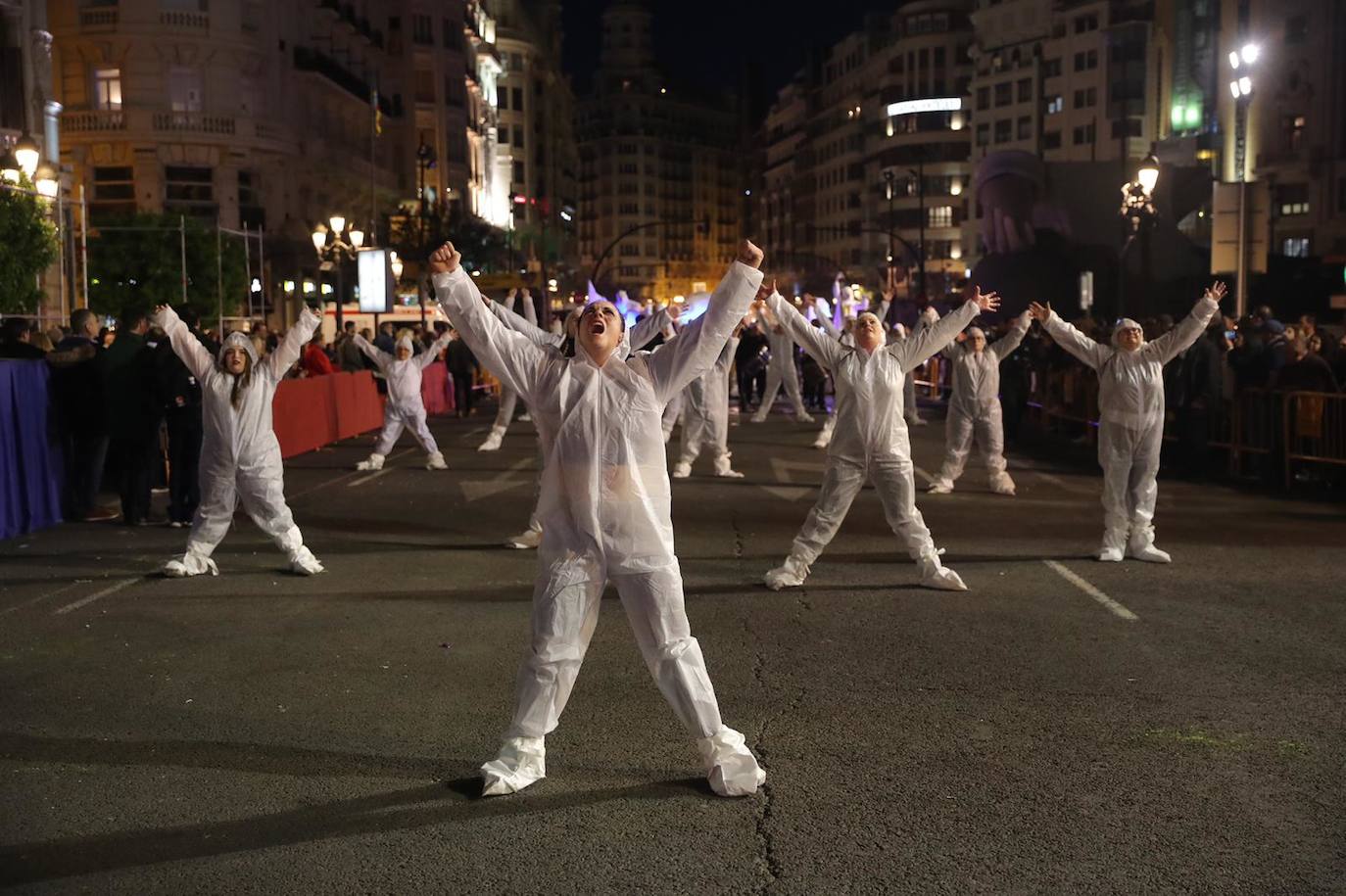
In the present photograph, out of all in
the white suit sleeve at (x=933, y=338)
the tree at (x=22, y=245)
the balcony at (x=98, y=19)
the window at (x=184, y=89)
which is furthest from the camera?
the window at (x=184, y=89)

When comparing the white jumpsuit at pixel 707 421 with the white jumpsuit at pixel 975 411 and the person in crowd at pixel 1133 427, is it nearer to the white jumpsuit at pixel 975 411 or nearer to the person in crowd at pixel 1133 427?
the white jumpsuit at pixel 975 411

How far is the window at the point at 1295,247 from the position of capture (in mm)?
51812

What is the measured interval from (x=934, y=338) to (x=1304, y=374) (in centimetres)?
868

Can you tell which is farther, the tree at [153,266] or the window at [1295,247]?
the window at [1295,247]

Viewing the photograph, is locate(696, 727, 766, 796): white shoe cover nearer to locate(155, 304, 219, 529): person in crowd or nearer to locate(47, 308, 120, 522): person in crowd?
locate(155, 304, 219, 529): person in crowd

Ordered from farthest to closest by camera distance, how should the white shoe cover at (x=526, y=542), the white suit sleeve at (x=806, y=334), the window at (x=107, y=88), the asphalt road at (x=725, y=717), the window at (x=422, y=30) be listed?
the window at (x=422, y=30) → the window at (x=107, y=88) → the white shoe cover at (x=526, y=542) → the white suit sleeve at (x=806, y=334) → the asphalt road at (x=725, y=717)

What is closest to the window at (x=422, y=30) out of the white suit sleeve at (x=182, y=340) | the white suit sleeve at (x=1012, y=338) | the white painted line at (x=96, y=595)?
the white suit sleeve at (x=1012, y=338)

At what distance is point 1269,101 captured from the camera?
52.7 m

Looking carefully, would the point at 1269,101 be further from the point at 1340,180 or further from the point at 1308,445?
the point at 1308,445

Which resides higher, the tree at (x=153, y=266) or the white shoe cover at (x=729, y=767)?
the tree at (x=153, y=266)

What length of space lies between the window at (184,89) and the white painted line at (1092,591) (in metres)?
39.0

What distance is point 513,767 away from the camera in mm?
5570

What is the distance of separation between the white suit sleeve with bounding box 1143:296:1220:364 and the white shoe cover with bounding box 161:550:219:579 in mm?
7235

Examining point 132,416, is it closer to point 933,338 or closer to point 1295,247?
point 933,338
